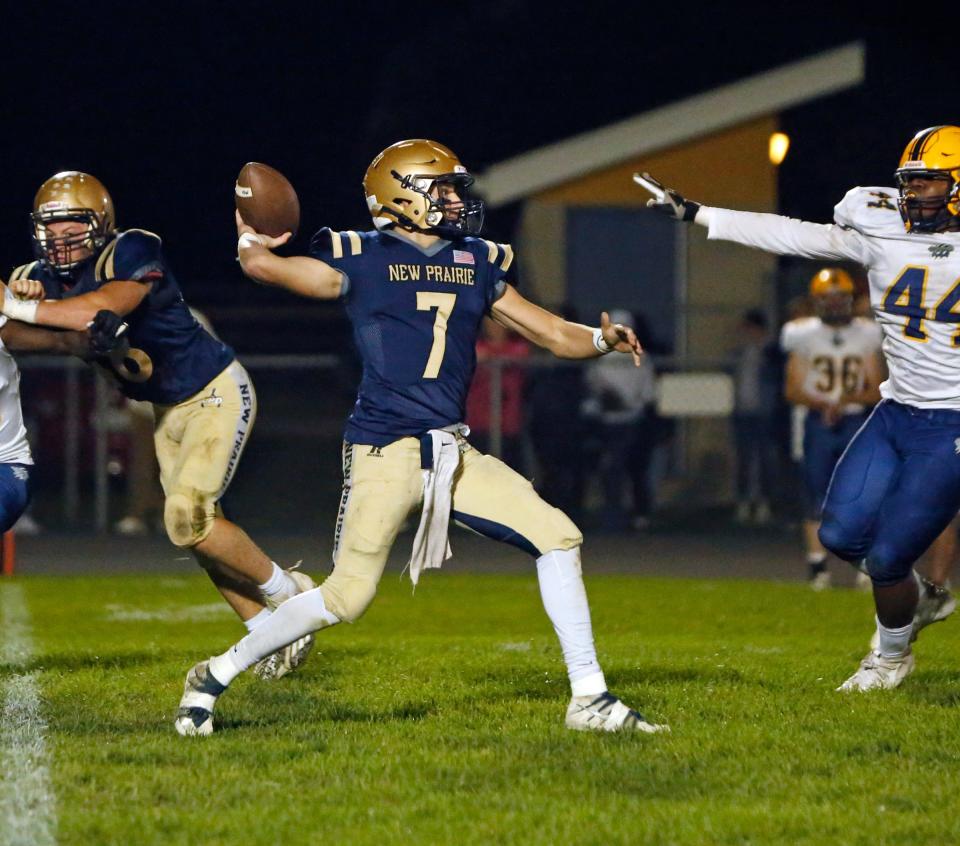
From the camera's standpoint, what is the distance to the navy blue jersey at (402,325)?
18.3ft

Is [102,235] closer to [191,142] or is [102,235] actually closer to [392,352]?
[392,352]

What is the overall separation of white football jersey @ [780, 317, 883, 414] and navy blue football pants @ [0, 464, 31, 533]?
5.26 metres

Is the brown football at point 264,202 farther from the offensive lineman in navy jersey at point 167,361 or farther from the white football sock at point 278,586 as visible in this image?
the white football sock at point 278,586

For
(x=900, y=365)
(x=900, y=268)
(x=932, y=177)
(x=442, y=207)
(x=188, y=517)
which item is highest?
(x=932, y=177)

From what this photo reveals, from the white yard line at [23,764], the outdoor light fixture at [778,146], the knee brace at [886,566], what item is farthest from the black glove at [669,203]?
the outdoor light fixture at [778,146]

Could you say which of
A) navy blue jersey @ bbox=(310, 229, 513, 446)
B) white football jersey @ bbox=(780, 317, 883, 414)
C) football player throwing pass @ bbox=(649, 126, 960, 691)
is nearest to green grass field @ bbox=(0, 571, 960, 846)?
football player throwing pass @ bbox=(649, 126, 960, 691)

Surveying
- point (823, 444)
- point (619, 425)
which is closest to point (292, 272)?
point (823, 444)

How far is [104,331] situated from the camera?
5574 millimetres

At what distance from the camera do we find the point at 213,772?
4871 mm

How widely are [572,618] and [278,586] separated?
1.47 m

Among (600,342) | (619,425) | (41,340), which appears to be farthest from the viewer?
(619,425)

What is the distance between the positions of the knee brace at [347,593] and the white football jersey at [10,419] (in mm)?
1407

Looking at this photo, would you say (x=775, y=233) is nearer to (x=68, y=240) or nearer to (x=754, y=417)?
(x=68, y=240)

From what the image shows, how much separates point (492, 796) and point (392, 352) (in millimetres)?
1554
